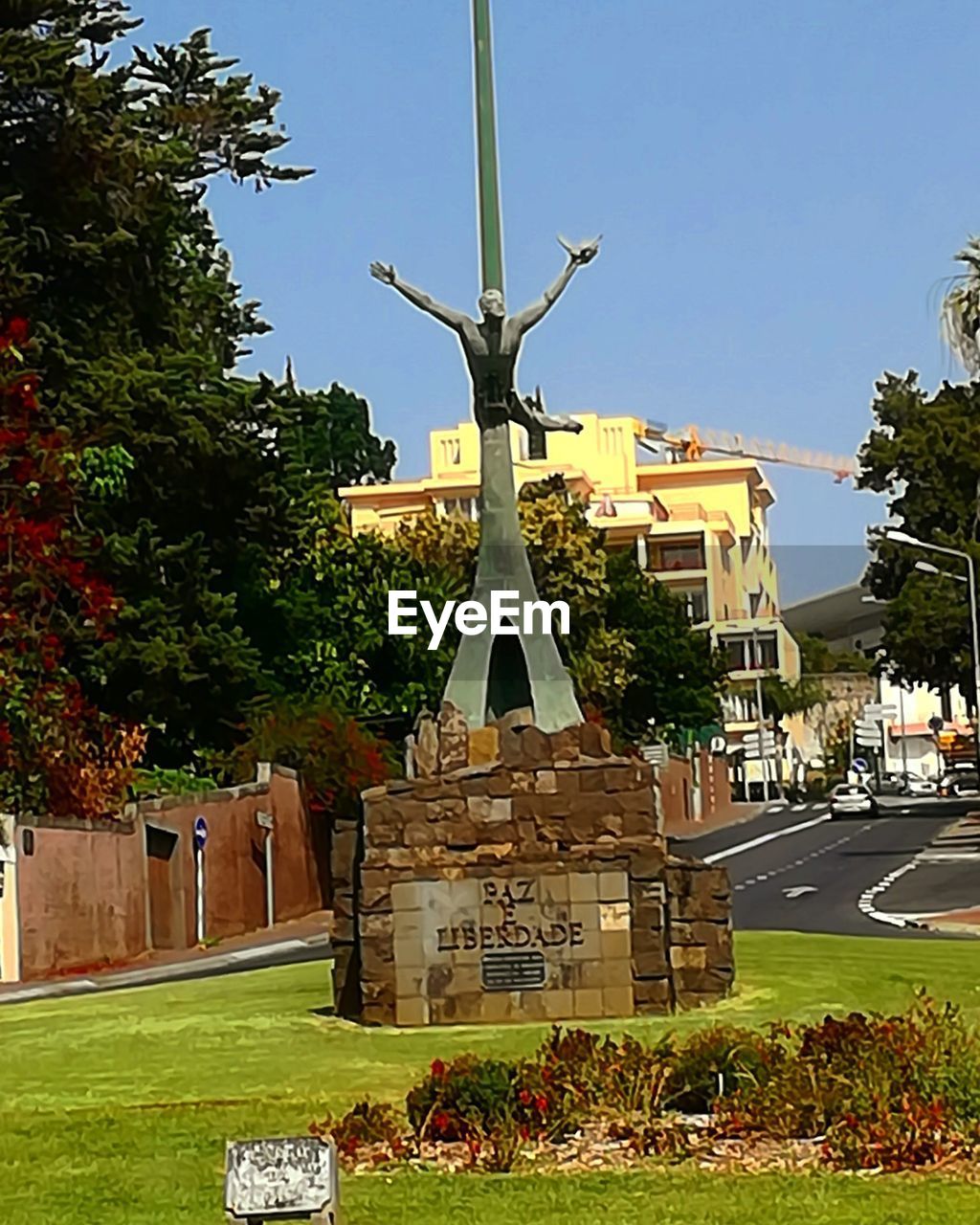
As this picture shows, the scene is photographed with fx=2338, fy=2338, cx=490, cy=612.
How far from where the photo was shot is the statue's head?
19344 millimetres

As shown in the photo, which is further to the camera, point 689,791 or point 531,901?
point 689,791

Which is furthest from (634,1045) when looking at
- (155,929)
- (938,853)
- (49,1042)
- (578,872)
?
(938,853)

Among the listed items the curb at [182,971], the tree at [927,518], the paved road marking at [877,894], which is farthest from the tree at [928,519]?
the curb at [182,971]

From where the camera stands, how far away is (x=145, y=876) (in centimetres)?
3675

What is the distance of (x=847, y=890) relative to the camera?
39531 mm

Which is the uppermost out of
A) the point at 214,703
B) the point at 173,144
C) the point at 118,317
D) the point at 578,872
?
the point at 173,144

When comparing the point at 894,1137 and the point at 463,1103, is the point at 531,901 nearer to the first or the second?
the point at 463,1103

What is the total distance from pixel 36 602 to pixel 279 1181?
99.1 ft

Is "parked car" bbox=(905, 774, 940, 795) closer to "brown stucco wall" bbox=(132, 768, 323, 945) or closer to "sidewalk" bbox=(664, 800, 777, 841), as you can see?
"sidewalk" bbox=(664, 800, 777, 841)

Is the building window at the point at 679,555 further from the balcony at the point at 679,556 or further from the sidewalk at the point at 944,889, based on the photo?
the sidewalk at the point at 944,889

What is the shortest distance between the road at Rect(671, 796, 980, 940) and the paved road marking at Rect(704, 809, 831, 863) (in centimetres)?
4

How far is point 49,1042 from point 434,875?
3108 millimetres

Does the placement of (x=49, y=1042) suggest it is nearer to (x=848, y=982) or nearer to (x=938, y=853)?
(x=848, y=982)

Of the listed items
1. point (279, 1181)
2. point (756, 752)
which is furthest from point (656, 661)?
point (279, 1181)
